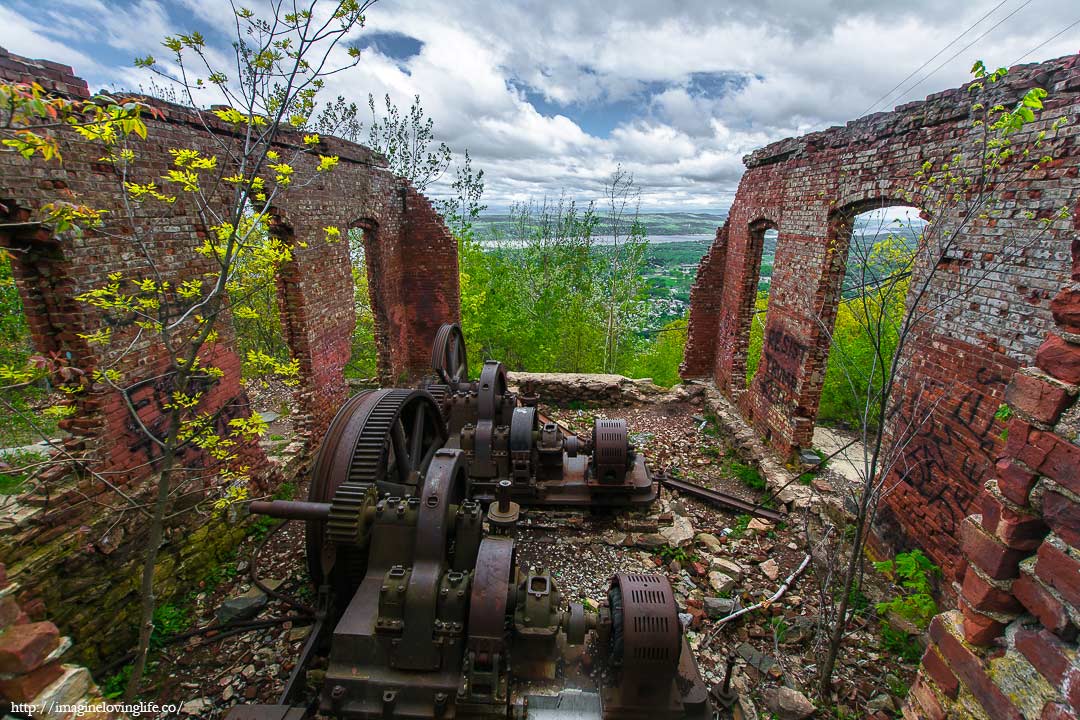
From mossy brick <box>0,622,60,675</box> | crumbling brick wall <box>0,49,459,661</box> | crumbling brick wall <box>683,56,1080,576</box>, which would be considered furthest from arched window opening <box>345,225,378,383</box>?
mossy brick <box>0,622,60,675</box>

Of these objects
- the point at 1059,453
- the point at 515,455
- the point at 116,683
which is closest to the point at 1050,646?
the point at 1059,453

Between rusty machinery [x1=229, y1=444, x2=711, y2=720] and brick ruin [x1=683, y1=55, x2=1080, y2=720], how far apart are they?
1165 mm

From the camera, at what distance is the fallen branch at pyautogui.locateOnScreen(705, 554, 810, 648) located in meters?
3.80

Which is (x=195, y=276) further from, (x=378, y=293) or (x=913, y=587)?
(x=913, y=587)

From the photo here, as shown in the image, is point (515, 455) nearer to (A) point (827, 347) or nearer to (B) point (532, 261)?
(A) point (827, 347)

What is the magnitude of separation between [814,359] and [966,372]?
2.08 meters

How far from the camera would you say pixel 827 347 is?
223 inches

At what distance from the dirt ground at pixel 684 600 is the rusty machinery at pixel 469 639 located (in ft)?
2.79

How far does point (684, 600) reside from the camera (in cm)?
413

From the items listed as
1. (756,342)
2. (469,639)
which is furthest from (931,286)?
(756,342)

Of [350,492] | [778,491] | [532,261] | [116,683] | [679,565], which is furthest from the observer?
[532,261]

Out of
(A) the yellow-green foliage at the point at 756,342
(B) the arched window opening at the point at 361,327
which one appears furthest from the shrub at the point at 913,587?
(B) the arched window opening at the point at 361,327

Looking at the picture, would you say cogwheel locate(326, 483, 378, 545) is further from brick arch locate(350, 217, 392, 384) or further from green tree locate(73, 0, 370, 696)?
brick arch locate(350, 217, 392, 384)

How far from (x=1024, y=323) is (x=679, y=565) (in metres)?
3.30
